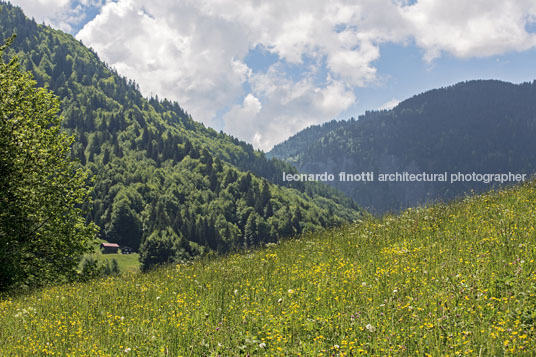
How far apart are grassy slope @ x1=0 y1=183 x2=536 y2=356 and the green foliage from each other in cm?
895

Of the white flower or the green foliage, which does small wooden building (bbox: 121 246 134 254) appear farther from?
the white flower

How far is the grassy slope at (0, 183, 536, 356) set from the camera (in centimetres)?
562

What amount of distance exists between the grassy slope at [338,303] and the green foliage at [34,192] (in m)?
8.95

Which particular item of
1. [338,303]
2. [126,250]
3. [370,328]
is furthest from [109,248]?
[370,328]

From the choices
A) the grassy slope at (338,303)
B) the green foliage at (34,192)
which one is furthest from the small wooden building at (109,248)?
the grassy slope at (338,303)

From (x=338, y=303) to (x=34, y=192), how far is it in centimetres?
1727

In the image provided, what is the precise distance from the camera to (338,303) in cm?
709

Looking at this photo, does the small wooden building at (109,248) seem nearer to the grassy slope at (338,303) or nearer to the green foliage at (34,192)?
the green foliage at (34,192)

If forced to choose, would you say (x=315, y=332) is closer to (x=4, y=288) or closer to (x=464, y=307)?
(x=464, y=307)

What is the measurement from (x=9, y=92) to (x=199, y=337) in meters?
17.6

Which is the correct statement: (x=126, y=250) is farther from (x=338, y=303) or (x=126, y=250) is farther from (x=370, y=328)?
(x=370, y=328)

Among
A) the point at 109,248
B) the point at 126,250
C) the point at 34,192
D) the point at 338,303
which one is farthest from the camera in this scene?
the point at 126,250

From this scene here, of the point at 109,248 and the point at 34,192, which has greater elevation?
the point at 34,192

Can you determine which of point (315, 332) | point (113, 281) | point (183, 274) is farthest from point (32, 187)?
point (315, 332)
